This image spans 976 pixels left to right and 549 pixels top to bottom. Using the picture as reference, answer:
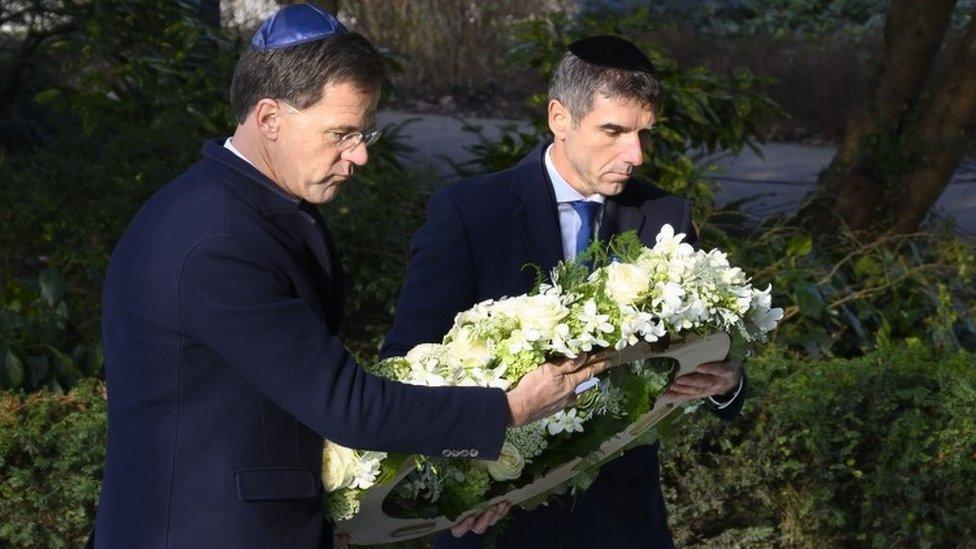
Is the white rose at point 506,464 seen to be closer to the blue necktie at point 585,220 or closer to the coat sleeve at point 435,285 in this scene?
the coat sleeve at point 435,285

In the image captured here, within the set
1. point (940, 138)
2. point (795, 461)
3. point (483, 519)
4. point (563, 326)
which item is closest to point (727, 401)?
point (483, 519)

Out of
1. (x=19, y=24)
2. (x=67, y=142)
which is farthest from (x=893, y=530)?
(x=19, y=24)

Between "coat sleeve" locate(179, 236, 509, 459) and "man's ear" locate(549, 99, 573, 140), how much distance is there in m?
1.01

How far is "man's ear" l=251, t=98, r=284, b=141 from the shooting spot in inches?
105

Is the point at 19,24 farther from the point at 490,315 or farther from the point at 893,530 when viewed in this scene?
the point at 490,315

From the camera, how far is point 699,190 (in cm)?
709

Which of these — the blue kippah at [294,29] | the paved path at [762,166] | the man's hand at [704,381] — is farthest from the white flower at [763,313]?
the paved path at [762,166]

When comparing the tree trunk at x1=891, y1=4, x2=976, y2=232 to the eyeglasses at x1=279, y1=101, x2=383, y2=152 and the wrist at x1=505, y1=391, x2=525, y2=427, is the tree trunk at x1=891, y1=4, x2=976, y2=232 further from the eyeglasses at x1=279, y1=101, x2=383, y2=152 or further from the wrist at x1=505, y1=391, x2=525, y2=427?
the eyeglasses at x1=279, y1=101, x2=383, y2=152

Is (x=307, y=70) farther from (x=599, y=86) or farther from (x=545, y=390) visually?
(x=599, y=86)

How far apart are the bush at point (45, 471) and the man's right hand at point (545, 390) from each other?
91.4 inches

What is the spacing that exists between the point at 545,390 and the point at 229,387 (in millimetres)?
577

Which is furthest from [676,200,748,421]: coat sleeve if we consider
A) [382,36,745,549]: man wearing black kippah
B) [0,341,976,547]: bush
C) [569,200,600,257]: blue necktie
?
[0,341,976,547]: bush

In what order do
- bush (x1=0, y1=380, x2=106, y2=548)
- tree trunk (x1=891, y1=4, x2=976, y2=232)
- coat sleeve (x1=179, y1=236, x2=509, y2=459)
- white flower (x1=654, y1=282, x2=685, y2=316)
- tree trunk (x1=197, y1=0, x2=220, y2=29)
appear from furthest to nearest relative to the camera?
tree trunk (x1=197, y1=0, x2=220, y2=29) < tree trunk (x1=891, y1=4, x2=976, y2=232) < bush (x1=0, y1=380, x2=106, y2=548) < white flower (x1=654, y1=282, x2=685, y2=316) < coat sleeve (x1=179, y1=236, x2=509, y2=459)

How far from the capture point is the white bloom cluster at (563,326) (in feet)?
9.37
